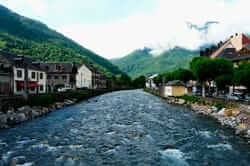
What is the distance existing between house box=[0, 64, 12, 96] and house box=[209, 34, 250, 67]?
208 ft

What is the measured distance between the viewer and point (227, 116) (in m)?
27.2

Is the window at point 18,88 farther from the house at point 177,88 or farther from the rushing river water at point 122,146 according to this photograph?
the house at point 177,88

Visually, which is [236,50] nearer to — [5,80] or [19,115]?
[5,80]

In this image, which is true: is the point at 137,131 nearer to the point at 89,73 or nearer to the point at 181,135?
the point at 181,135

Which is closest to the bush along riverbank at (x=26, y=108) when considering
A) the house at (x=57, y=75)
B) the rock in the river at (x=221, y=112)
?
the rock in the river at (x=221, y=112)

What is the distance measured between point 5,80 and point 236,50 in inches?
3151

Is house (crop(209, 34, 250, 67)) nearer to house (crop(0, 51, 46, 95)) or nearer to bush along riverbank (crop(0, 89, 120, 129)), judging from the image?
bush along riverbank (crop(0, 89, 120, 129))

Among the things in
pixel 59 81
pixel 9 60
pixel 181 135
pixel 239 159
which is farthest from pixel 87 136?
pixel 59 81

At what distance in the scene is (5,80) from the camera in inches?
1575

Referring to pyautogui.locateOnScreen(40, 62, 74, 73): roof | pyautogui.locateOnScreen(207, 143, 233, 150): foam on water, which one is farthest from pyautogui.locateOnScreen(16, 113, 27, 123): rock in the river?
pyautogui.locateOnScreen(40, 62, 74, 73): roof

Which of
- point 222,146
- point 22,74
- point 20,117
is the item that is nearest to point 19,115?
point 20,117

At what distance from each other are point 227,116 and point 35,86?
142ft

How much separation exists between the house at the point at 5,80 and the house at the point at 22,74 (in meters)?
0.72

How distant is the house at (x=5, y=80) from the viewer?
128 ft
